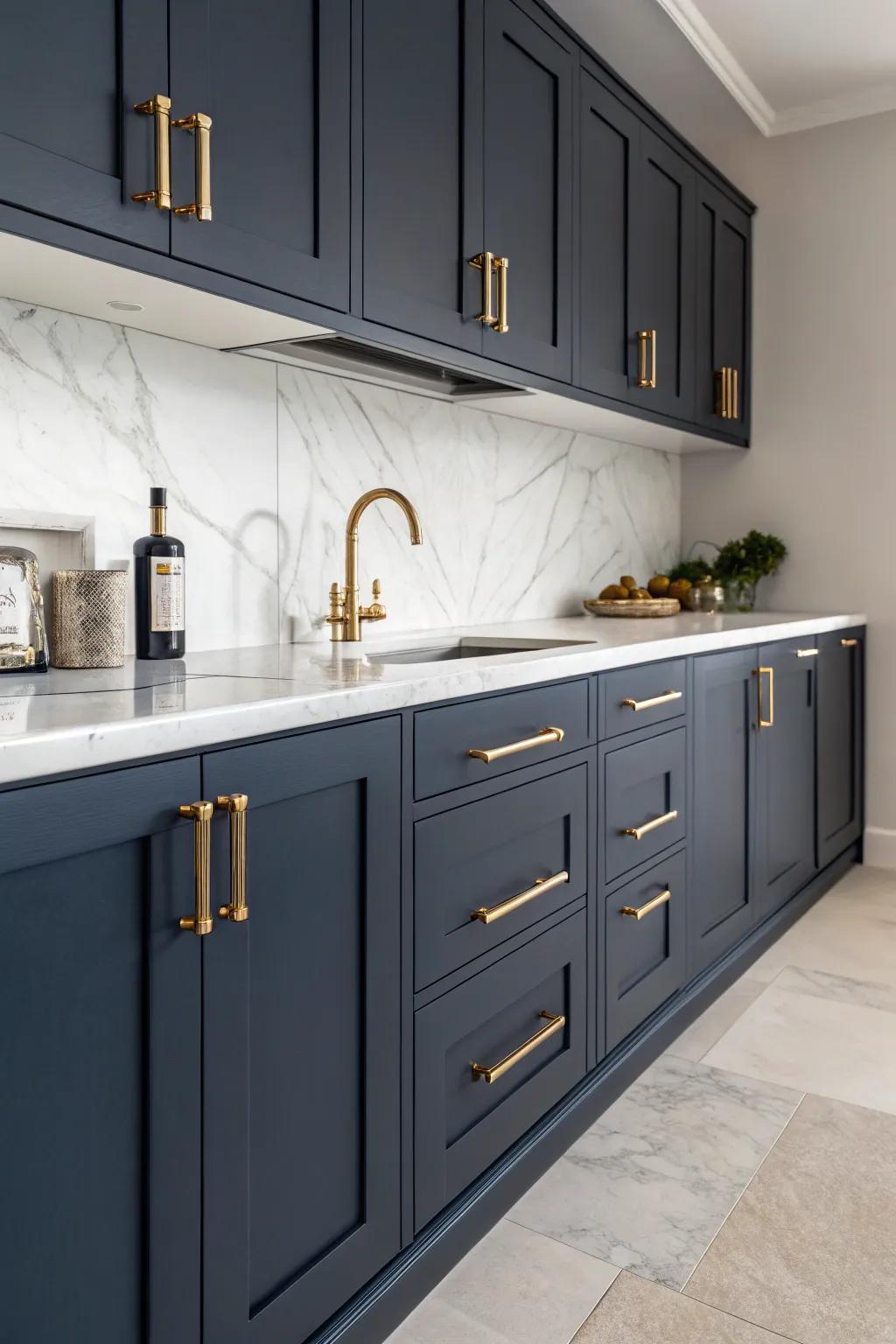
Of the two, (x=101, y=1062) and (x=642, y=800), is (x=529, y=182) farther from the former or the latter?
(x=101, y=1062)

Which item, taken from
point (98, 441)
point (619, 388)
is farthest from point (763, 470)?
point (98, 441)

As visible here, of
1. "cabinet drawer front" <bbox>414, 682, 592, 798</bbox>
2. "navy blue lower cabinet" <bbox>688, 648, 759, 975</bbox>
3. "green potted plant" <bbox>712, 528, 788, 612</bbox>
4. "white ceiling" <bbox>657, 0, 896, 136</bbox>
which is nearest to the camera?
"cabinet drawer front" <bbox>414, 682, 592, 798</bbox>

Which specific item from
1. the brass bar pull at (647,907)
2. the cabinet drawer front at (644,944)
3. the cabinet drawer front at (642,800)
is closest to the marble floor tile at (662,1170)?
the cabinet drawer front at (644,944)

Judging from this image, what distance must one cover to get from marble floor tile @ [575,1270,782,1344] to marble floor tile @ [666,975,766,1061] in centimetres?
78

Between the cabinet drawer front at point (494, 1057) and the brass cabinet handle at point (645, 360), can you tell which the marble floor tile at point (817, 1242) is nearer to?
the cabinet drawer front at point (494, 1057)

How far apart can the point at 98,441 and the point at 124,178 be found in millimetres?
490

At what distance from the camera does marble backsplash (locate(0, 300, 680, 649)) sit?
165 cm

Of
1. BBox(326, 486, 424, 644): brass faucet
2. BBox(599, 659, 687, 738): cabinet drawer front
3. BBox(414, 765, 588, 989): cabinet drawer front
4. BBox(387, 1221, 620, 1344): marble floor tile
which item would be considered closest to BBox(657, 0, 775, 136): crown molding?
BBox(326, 486, 424, 644): brass faucet

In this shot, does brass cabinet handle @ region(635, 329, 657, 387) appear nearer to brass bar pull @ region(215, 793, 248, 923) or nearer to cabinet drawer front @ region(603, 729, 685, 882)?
cabinet drawer front @ region(603, 729, 685, 882)

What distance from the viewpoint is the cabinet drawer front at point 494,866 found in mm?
1452

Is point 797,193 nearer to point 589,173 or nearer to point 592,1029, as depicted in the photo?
point 589,173

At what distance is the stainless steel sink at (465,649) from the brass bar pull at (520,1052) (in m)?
0.78

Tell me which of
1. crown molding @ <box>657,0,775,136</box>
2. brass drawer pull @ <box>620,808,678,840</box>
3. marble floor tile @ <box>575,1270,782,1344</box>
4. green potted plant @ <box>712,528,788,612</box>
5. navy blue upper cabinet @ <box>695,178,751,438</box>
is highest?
crown molding @ <box>657,0,775,136</box>

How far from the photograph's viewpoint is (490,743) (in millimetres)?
1587
